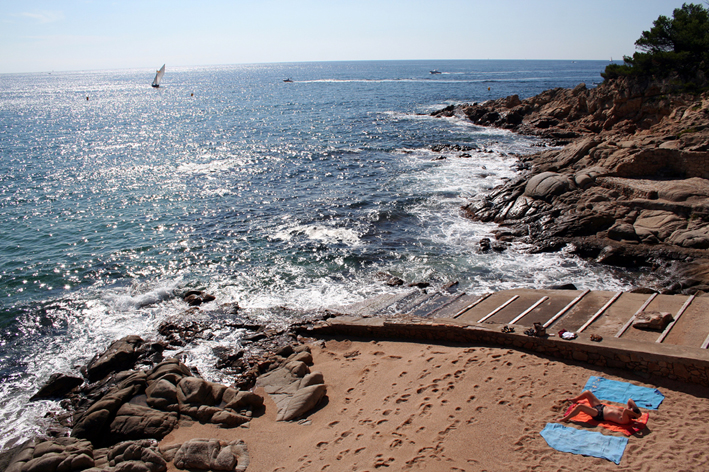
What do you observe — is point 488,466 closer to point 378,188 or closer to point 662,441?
point 662,441

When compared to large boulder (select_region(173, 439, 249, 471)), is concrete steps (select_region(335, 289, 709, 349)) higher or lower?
higher

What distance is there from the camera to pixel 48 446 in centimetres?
980

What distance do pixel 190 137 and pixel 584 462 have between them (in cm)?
5833

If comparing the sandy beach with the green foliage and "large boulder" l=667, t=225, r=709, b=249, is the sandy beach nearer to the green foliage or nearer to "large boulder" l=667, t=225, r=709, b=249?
"large boulder" l=667, t=225, r=709, b=249

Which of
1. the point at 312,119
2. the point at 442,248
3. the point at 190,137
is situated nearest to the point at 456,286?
the point at 442,248

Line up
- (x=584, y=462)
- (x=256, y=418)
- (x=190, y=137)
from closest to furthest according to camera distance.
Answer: (x=584, y=462)
(x=256, y=418)
(x=190, y=137)

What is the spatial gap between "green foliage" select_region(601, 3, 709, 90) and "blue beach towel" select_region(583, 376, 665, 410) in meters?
36.6

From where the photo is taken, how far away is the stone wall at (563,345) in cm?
975

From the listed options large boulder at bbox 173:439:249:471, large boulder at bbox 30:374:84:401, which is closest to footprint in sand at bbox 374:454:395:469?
large boulder at bbox 173:439:249:471

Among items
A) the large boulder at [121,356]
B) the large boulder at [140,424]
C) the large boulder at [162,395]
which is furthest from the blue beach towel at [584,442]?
the large boulder at [121,356]

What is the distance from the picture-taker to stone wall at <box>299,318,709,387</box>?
9.75 m

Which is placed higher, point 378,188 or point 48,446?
point 378,188

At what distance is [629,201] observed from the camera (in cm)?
2155

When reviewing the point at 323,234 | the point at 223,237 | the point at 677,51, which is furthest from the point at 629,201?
the point at 677,51
